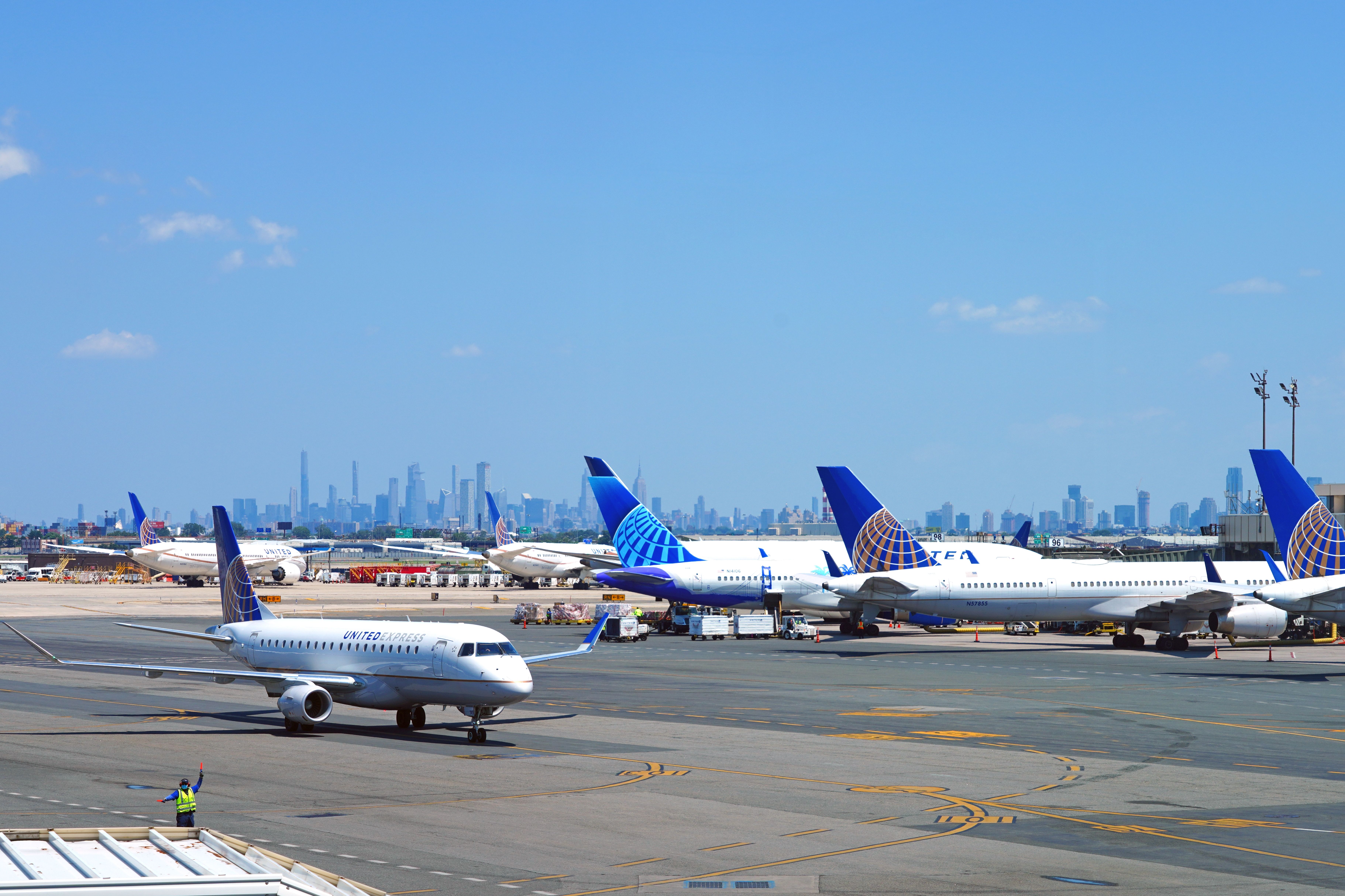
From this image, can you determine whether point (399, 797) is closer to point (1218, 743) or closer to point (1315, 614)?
point (1218, 743)

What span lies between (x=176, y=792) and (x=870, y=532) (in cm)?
6253

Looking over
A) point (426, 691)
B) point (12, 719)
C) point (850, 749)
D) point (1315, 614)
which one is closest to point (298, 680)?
point (426, 691)

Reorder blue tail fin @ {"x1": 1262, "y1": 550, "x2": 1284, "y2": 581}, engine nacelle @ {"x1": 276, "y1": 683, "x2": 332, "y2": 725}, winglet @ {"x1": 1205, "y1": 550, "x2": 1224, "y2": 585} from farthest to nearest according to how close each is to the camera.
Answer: winglet @ {"x1": 1205, "y1": 550, "x2": 1224, "y2": 585} → blue tail fin @ {"x1": 1262, "y1": 550, "x2": 1284, "y2": 581} → engine nacelle @ {"x1": 276, "y1": 683, "x2": 332, "y2": 725}

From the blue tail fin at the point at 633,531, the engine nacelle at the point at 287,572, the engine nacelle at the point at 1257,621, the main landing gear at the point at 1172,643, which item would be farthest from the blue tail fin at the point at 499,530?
the engine nacelle at the point at 1257,621

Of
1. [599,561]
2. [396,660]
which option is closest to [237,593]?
[396,660]

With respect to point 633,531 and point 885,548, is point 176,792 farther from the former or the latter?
point 633,531

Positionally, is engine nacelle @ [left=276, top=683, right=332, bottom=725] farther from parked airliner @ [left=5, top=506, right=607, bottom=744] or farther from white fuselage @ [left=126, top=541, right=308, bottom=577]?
white fuselage @ [left=126, top=541, right=308, bottom=577]

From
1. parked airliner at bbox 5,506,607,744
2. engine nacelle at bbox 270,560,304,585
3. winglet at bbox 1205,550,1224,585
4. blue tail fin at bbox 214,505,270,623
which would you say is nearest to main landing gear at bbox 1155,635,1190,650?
winglet at bbox 1205,550,1224,585

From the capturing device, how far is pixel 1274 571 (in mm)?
72562

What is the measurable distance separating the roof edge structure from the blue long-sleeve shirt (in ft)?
28.8

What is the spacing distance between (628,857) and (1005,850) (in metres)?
6.70

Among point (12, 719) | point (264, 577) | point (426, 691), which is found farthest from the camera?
point (264, 577)

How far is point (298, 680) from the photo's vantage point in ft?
138

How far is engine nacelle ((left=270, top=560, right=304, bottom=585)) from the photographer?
177500 millimetres
